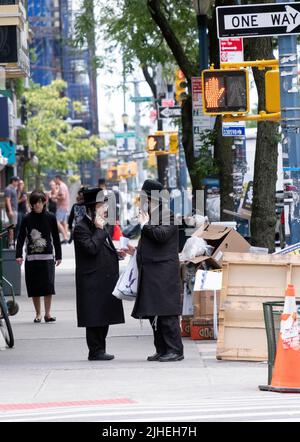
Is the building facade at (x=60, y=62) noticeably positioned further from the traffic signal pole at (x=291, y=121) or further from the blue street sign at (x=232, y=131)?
the traffic signal pole at (x=291, y=121)

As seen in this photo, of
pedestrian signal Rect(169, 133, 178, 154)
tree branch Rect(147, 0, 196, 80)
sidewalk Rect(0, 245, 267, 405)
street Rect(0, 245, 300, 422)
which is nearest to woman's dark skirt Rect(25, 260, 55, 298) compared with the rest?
sidewalk Rect(0, 245, 267, 405)

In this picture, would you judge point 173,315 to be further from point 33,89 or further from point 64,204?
point 33,89

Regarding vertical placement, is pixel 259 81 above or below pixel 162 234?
above

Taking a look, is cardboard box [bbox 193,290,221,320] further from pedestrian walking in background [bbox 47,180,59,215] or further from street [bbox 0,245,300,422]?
pedestrian walking in background [bbox 47,180,59,215]

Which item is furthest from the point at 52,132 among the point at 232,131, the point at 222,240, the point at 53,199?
the point at 222,240

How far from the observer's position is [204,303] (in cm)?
1486

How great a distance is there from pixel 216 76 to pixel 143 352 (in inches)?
136

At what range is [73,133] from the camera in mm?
76125

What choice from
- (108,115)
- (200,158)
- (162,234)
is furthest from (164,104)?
(108,115)

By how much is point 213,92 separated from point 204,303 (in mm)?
2539

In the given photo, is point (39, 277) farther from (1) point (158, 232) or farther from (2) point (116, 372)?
(2) point (116, 372)

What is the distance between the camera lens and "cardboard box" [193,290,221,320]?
1481 cm

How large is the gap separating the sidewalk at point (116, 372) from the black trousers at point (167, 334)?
7.9 inches

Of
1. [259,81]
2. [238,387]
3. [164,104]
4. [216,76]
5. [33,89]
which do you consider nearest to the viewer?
[238,387]
